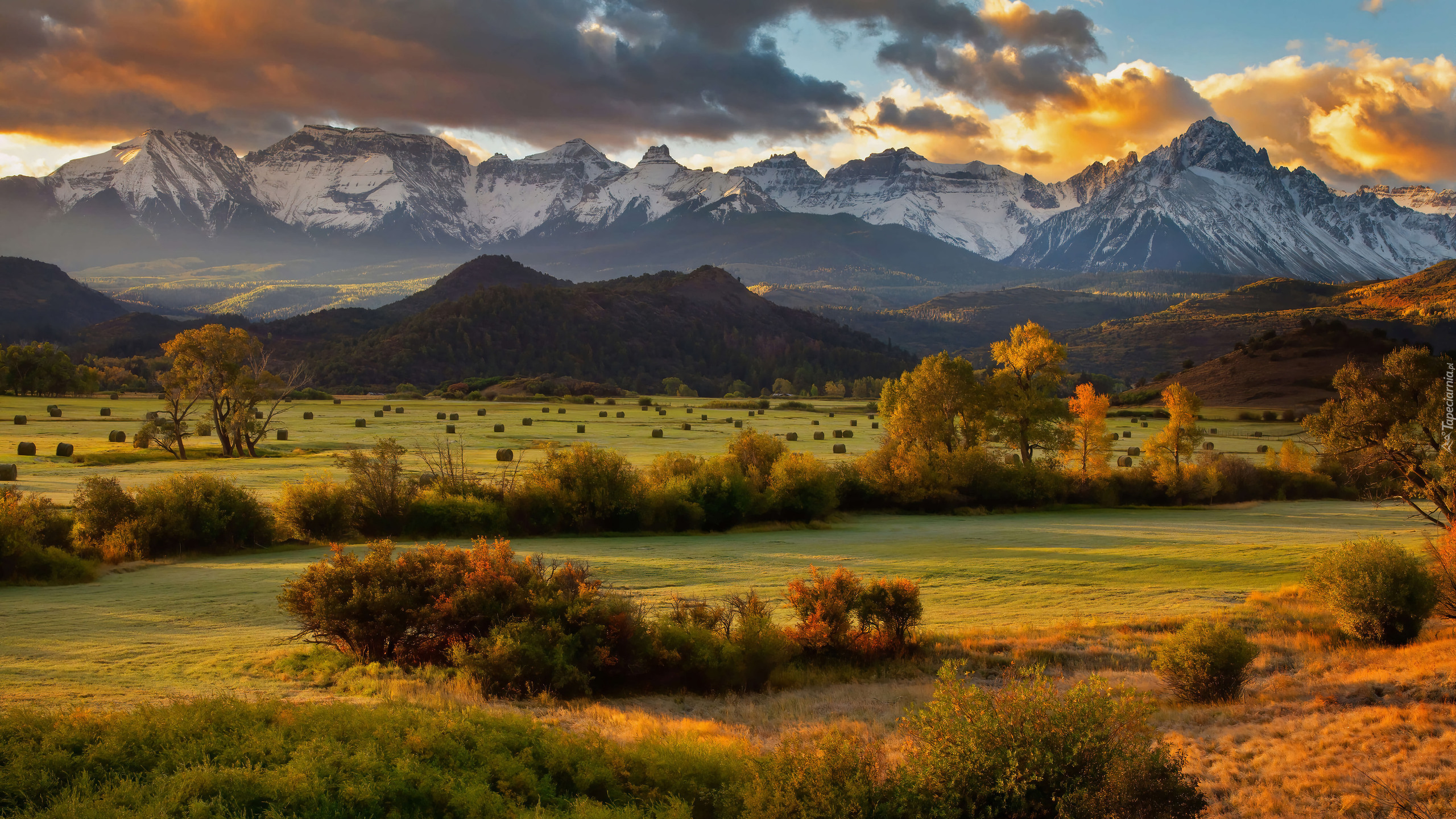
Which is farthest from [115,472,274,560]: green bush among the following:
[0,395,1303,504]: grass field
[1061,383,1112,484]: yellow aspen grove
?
[1061,383,1112,484]: yellow aspen grove

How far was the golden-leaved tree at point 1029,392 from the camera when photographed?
4403 centimetres

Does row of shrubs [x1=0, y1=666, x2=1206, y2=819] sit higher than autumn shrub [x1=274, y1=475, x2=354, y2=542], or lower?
lower

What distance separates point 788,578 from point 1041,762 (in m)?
14.0

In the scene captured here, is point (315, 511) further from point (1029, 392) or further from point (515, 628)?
point (1029, 392)

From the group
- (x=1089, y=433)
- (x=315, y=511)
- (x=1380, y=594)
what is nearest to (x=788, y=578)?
(x=1380, y=594)

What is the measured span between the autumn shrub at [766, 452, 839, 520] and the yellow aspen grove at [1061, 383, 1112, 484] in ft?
50.2

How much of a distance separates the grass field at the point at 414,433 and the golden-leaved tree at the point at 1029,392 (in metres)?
5.63

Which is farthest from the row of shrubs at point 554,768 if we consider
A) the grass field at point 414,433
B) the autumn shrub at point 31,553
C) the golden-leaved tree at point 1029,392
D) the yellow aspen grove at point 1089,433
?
the yellow aspen grove at point 1089,433

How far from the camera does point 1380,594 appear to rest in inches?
676

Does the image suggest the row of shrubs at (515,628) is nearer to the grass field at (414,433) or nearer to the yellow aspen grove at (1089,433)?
the grass field at (414,433)

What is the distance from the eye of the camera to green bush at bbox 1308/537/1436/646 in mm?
17297

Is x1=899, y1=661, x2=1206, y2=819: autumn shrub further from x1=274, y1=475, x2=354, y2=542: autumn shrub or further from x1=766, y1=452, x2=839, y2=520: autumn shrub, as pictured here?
x1=766, y1=452, x2=839, y2=520: autumn shrub

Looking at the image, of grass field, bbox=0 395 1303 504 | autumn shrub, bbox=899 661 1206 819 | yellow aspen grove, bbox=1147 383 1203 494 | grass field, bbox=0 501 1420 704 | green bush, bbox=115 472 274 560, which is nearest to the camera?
autumn shrub, bbox=899 661 1206 819

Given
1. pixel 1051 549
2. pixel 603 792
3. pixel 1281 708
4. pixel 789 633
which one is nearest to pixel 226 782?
pixel 603 792
